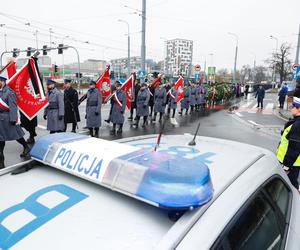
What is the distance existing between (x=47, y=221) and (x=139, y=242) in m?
0.44

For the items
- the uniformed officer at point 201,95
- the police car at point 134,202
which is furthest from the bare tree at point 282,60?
the police car at point 134,202

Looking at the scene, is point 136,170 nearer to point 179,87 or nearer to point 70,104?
point 70,104

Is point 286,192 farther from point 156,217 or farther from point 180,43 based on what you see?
point 180,43

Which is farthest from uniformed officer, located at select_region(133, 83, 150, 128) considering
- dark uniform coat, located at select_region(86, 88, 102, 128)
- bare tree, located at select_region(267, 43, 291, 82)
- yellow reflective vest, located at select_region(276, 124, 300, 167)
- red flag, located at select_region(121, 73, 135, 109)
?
bare tree, located at select_region(267, 43, 291, 82)

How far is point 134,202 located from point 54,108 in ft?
20.4

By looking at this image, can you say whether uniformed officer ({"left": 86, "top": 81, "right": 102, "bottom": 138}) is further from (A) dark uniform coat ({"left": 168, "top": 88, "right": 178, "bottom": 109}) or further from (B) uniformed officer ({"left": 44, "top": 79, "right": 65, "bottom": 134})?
(A) dark uniform coat ({"left": 168, "top": 88, "right": 178, "bottom": 109})

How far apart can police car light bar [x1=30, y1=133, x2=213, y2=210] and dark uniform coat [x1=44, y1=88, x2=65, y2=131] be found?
17.8ft

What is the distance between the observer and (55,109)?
7.12 m

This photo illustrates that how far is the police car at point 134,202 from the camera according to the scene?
119cm

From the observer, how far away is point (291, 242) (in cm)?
180

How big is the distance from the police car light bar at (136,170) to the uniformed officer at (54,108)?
17.8ft

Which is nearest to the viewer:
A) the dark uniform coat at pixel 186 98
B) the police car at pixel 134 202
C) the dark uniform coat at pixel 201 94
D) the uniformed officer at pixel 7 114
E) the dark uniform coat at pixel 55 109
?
the police car at pixel 134 202

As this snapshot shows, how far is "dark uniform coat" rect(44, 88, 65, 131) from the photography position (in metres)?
7.05

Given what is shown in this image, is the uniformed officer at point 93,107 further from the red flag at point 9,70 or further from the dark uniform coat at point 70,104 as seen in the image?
the red flag at point 9,70
